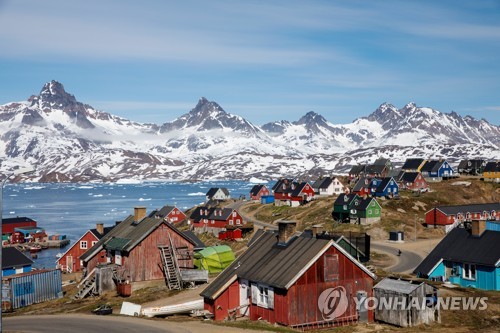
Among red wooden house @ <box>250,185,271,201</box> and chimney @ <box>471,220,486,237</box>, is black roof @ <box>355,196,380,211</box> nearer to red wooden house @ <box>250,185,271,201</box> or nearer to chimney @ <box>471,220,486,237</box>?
chimney @ <box>471,220,486,237</box>

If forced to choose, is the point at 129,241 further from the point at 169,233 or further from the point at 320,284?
the point at 320,284

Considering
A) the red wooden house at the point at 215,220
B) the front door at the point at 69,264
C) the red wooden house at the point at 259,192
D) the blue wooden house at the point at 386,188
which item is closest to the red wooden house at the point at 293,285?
the front door at the point at 69,264

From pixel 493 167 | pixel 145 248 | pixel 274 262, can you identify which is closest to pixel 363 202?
pixel 145 248

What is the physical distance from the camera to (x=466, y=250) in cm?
5069

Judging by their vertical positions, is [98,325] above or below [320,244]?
below

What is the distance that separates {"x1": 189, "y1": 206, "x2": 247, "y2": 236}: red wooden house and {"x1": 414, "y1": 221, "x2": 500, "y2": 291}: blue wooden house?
54.1m

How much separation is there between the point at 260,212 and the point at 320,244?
3754 inches

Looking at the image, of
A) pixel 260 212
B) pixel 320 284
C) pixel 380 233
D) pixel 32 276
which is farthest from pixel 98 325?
pixel 260 212

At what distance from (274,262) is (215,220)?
7157 cm

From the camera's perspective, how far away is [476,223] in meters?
51.0

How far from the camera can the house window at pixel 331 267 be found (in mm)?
36938

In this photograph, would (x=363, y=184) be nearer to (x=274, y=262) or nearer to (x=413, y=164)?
(x=413, y=164)

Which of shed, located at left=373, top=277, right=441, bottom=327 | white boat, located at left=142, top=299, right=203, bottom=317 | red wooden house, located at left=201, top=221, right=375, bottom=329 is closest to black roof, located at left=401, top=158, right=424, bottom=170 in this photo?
shed, located at left=373, top=277, right=441, bottom=327

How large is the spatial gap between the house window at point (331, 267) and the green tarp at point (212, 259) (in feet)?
81.7
